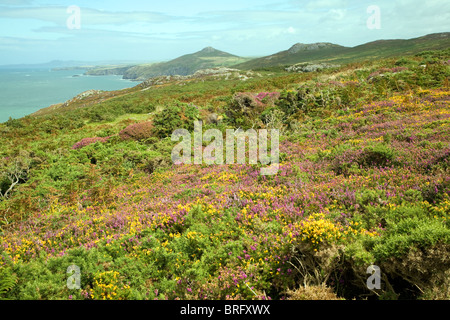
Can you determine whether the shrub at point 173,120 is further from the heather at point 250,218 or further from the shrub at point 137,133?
the heather at point 250,218

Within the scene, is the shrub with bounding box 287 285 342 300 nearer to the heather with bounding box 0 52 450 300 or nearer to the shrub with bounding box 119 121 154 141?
the heather with bounding box 0 52 450 300

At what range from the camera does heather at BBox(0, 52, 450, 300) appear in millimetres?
4133

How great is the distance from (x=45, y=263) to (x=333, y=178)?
796cm

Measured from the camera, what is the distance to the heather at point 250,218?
4.13 metres

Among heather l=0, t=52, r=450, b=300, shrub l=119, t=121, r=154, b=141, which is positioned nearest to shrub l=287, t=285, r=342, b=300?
heather l=0, t=52, r=450, b=300

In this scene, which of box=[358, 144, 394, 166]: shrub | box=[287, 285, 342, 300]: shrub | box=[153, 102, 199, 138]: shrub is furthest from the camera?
box=[153, 102, 199, 138]: shrub

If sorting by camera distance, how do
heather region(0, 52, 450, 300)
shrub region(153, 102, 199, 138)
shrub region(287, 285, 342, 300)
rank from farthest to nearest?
shrub region(153, 102, 199, 138)
heather region(0, 52, 450, 300)
shrub region(287, 285, 342, 300)

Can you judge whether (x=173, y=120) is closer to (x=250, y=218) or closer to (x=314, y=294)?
(x=250, y=218)

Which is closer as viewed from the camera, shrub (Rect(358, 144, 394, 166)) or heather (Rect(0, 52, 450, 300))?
heather (Rect(0, 52, 450, 300))

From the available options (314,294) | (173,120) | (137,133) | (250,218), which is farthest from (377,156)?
(137,133)

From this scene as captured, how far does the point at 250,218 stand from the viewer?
636 cm

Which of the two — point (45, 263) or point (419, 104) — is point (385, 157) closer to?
point (419, 104)
